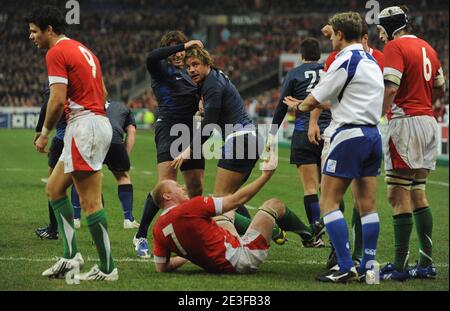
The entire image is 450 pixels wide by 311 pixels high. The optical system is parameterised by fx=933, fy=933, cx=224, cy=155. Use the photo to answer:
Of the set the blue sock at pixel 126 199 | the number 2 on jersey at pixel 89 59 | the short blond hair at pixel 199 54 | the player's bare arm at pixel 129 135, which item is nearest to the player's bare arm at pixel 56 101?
the number 2 on jersey at pixel 89 59

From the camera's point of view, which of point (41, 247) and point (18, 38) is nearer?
point (41, 247)

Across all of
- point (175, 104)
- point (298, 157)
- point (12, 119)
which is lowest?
point (12, 119)

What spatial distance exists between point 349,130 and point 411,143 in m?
0.85

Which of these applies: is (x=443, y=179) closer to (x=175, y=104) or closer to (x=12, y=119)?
(x=175, y=104)

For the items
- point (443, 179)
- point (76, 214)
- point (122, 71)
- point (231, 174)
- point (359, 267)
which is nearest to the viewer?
point (359, 267)

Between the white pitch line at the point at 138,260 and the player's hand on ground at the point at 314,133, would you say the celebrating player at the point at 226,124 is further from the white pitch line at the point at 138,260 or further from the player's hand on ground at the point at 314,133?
the player's hand on ground at the point at 314,133

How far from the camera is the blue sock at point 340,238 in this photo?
305 inches

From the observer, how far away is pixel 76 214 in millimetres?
11961

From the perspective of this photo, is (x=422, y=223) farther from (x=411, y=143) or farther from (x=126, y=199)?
(x=126, y=199)

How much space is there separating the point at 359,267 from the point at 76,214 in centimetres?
489

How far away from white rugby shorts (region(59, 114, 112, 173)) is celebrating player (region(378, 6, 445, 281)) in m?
2.52

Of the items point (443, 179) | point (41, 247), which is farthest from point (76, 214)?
point (443, 179)

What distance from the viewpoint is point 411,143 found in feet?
27.1

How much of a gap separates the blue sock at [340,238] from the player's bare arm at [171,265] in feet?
4.64
